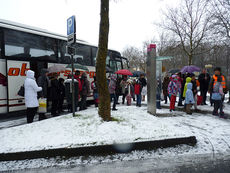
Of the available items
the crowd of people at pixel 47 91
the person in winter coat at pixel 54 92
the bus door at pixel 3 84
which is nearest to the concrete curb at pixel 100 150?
the crowd of people at pixel 47 91

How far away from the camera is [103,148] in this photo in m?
3.28

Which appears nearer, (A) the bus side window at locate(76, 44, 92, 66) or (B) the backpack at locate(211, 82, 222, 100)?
(B) the backpack at locate(211, 82, 222, 100)

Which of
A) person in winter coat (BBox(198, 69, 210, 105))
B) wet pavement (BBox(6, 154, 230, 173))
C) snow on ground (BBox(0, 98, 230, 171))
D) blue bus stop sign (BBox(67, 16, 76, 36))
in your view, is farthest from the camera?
person in winter coat (BBox(198, 69, 210, 105))

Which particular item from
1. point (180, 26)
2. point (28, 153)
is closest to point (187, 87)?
point (28, 153)

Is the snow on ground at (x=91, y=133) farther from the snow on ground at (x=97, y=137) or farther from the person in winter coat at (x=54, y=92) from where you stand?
the person in winter coat at (x=54, y=92)

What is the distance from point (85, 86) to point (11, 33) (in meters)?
3.64

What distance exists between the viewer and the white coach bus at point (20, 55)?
6.33m

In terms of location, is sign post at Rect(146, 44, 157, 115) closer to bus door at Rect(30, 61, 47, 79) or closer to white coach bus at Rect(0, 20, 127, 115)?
white coach bus at Rect(0, 20, 127, 115)

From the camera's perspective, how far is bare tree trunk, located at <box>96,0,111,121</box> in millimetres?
4633

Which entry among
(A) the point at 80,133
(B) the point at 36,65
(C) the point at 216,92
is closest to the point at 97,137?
(A) the point at 80,133

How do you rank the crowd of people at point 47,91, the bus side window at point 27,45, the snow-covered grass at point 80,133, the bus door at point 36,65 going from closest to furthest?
the snow-covered grass at point 80,133
the crowd of people at point 47,91
the bus side window at point 27,45
the bus door at point 36,65

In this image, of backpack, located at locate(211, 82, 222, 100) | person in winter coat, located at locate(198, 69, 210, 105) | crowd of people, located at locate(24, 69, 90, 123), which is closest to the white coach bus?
crowd of people, located at locate(24, 69, 90, 123)

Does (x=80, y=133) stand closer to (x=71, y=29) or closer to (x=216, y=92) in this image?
(x=71, y=29)

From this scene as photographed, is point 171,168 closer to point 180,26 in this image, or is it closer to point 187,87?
point 187,87
